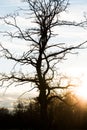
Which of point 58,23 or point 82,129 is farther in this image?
point 82,129

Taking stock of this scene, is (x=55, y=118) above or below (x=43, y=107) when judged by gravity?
below

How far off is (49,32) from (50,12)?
4.79ft

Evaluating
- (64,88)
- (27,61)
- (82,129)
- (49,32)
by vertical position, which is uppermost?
(49,32)

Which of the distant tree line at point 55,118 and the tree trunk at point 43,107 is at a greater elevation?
the tree trunk at point 43,107

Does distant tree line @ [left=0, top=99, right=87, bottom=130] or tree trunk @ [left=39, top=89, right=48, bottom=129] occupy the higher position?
tree trunk @ [left=39, top=89, right=48, bottom=129]

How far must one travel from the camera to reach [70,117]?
65562 mm

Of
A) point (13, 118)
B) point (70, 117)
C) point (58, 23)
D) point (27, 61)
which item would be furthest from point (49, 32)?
point (13, 118)

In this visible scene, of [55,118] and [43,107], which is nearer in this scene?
[43,107]

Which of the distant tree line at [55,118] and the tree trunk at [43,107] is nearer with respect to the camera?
the tree trunk at [43,107]

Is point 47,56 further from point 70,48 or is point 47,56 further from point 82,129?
point 82,129

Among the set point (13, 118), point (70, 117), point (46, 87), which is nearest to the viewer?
point (46, 87)

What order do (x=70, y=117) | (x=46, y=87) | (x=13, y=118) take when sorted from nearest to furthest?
1. (x=46, y=87)
2. (x=70, y=117)
3. (x=13, y=118)

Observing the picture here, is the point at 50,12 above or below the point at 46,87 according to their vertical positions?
above

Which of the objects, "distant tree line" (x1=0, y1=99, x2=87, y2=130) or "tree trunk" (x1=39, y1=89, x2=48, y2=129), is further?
"distant tree line" (x1=0, y1=99, x2=87, y2=130)
